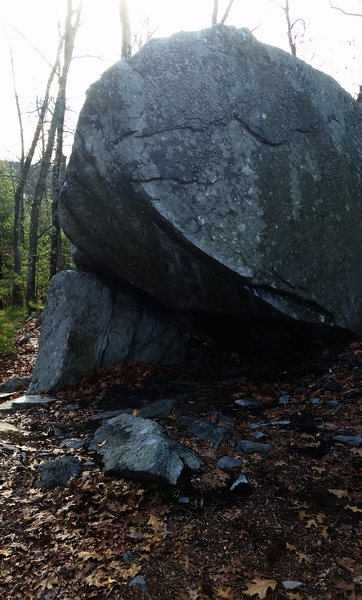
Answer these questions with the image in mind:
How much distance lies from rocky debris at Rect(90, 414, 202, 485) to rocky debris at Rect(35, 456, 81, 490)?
311mm

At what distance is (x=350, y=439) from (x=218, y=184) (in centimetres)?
367

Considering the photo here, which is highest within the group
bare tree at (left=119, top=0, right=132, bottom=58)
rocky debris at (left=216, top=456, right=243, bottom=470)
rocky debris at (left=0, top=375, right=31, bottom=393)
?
bare tree at (left=119, top=0, right=132, bottom=58)

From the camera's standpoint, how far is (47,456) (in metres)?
4.82

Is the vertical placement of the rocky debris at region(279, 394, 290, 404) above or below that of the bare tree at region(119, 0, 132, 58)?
below

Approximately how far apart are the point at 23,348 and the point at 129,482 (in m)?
9.42

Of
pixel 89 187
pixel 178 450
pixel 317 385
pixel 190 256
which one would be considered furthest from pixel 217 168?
pixel 178 450

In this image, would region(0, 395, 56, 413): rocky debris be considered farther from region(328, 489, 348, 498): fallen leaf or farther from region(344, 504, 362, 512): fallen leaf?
region(344, 504, 362, 512): fallen leaf

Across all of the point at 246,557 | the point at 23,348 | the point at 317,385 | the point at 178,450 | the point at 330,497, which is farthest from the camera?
the point at 23,348

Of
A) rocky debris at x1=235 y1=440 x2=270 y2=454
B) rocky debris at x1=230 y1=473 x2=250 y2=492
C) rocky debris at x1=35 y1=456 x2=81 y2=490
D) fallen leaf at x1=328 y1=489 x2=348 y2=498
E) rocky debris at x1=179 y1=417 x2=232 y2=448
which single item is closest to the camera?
fallen leaf at x1=328 y1=489 x2=348 y2=498

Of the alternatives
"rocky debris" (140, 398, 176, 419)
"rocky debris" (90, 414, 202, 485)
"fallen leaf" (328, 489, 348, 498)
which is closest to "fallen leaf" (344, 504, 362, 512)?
"fallen leaf" (328, 489, 348, 498)

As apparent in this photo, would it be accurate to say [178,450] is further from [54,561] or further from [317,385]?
[317,385]

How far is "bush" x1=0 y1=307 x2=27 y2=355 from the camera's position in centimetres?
1169

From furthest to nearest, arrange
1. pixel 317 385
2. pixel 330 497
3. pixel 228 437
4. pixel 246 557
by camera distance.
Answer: pixel 317 385 < pixel 228 437 < pixel 330 497 < pixel 246 557

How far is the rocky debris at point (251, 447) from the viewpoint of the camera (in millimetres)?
4496
